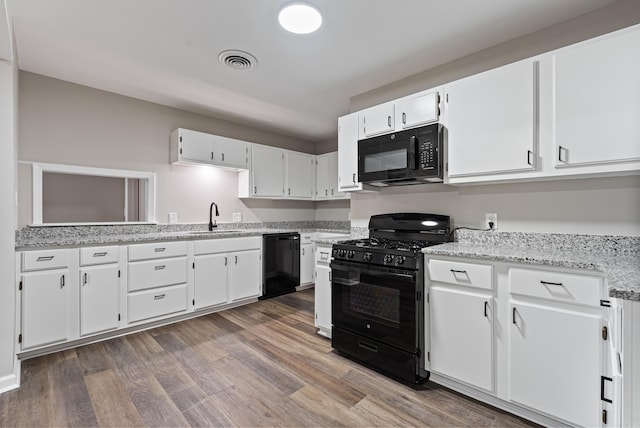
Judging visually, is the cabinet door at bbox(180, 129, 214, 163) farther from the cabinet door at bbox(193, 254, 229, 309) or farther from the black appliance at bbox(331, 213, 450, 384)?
the black appliance at bbox(331, 213, 450, 384)

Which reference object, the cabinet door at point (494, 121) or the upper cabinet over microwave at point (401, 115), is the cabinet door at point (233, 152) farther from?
the cabinet door at point (494, 121)

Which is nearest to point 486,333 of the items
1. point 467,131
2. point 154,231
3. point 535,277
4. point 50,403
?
point 535,277

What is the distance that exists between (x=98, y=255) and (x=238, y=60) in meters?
2.09

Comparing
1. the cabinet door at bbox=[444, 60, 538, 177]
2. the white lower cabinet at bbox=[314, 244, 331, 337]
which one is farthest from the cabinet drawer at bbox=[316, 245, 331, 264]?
the cabinet door at bbox=[444, 60, 538, 177]

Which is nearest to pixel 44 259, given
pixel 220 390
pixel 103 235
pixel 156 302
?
pixel 103 235

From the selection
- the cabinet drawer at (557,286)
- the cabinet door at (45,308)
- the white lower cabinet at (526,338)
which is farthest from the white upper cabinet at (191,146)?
the cabinet drawer at (557,286)

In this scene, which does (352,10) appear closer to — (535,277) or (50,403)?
(535,277)

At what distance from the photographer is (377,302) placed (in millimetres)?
2201

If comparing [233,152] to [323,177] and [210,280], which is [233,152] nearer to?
[323,177]

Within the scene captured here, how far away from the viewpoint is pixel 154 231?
11.4 feet

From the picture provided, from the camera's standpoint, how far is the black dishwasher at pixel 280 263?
3.96 meters

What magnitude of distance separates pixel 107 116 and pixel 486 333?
3.97 meters

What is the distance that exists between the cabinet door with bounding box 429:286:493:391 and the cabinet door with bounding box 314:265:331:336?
3.12ft

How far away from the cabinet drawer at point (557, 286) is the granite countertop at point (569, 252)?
0.19 feet
